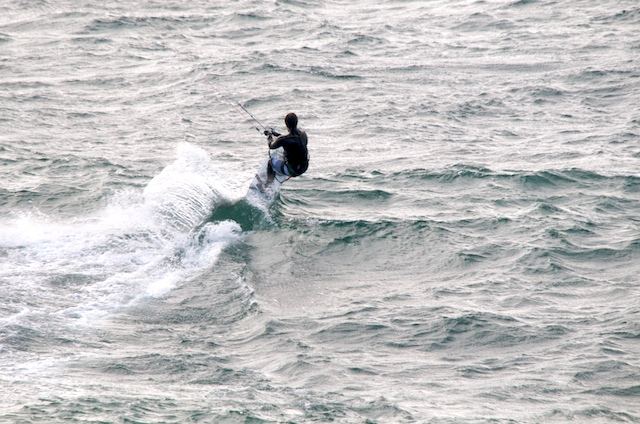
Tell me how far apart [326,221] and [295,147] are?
54.5 inches

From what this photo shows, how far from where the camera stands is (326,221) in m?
20.6

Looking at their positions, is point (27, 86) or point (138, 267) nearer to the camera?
point (138, 267)

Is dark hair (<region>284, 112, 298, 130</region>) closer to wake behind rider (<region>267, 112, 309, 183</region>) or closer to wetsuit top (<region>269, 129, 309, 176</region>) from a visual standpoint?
wake behind rider (<region>267, 112, 309, 183</region>)

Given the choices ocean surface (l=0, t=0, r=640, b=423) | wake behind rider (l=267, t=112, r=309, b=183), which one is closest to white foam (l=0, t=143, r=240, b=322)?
ocean surface (l=0, t=0, r=640, b=423)

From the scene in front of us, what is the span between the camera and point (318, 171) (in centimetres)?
2344

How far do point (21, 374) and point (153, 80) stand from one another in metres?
16.2

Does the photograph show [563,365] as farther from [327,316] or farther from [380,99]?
[380,99]

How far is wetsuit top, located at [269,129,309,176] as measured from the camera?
20.3 metres

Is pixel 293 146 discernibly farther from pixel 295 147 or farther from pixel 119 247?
pixel 119 247

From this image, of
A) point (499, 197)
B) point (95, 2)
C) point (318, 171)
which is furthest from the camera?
point (95, 2)

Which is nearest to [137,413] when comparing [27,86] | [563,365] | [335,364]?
[335,364]

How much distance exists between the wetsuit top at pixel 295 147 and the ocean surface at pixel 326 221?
100 centimetres

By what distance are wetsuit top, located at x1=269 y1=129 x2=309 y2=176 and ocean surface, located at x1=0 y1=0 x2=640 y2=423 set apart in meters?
1.00

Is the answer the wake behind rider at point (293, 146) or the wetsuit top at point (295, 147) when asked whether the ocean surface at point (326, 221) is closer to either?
the wake behind rider at point (293, 146)
